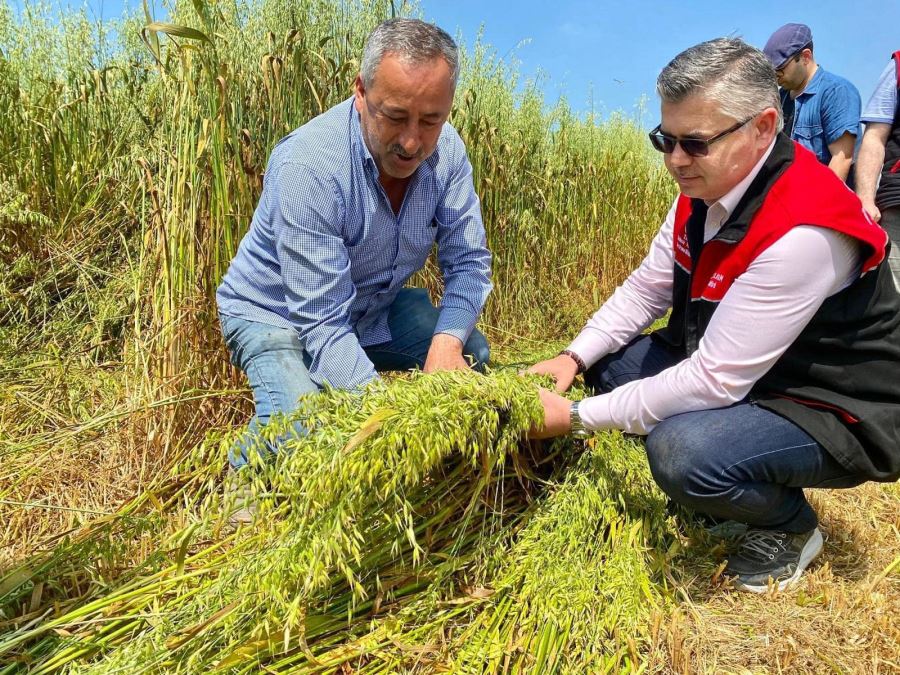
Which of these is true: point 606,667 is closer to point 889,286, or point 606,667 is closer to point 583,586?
point 583,586

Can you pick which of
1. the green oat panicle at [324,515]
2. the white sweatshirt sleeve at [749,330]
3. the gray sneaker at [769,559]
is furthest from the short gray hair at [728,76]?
the gray sneaker at [769,559]

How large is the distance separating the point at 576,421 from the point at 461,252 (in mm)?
957

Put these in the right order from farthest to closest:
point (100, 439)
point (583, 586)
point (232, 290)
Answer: point (100, 439)
point (232, 290)
point (583, 586)

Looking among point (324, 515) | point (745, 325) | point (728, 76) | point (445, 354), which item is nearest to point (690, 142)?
point (728, 76)

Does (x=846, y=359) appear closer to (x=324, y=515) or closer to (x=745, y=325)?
(x=745, y=325)

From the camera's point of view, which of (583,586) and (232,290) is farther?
(232,290)

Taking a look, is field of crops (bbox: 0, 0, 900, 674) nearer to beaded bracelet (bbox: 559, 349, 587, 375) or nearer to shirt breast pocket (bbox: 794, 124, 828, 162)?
beaded bracelet (bbox: 559, 349, 587, 375)

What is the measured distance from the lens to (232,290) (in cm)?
226

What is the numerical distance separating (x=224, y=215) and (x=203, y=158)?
0.69 feet

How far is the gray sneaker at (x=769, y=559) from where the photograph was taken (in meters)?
1.88

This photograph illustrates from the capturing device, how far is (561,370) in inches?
86.4

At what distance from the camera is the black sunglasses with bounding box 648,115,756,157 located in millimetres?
1670

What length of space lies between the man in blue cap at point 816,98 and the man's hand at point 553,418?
2748 mm

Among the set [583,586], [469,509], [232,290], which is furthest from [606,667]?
[232,290]
